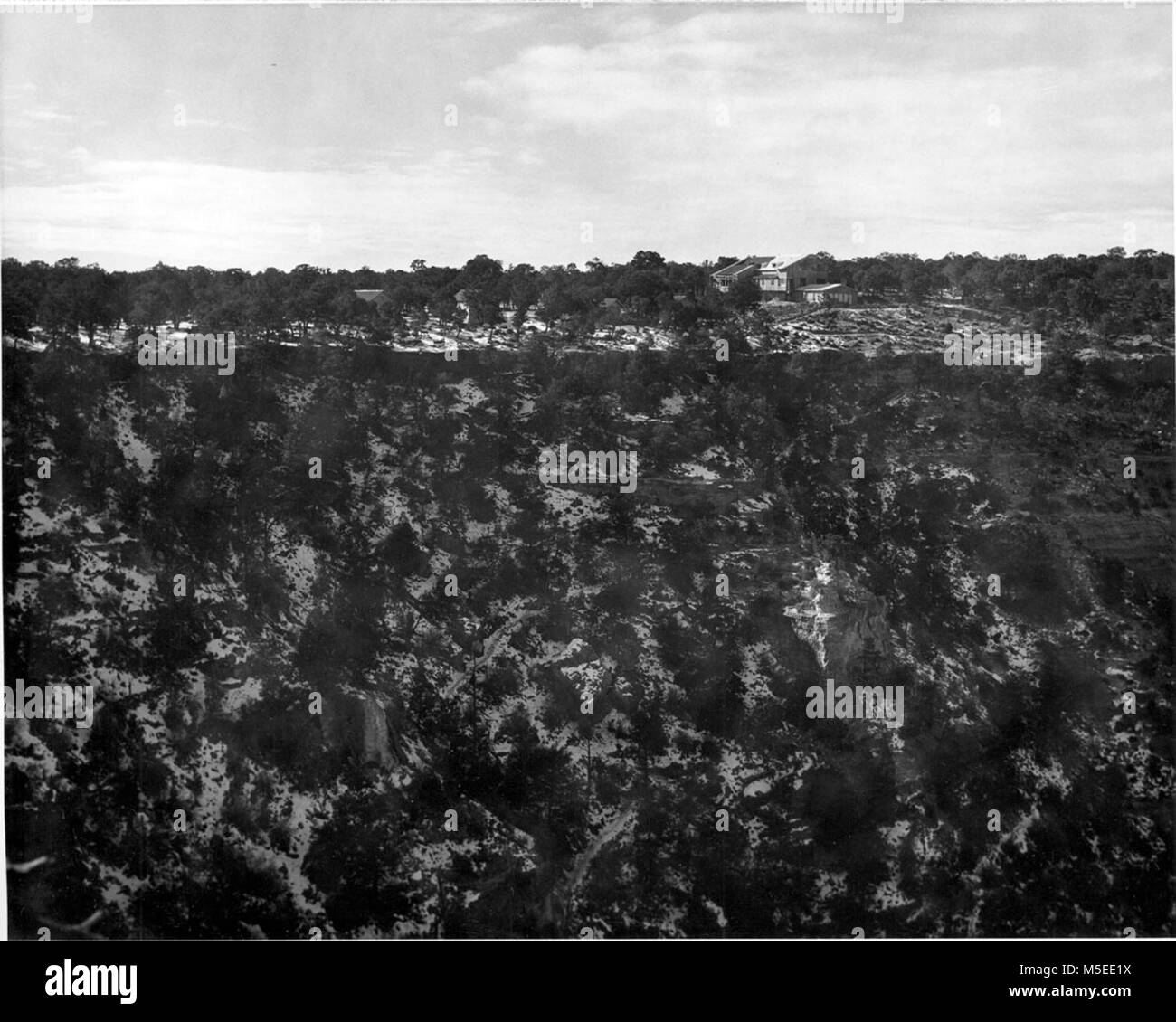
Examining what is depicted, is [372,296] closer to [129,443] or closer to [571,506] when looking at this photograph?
[129,443]

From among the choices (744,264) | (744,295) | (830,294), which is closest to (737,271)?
(744,264)

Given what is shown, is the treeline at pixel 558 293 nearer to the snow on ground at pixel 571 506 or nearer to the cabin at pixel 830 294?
the cabin at pixel 830 294

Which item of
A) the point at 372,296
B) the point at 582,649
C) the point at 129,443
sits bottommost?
the point at 582,649

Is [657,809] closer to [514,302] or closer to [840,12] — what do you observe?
[514,302]

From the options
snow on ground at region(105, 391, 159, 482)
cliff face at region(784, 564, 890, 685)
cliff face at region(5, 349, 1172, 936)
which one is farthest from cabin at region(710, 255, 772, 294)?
snow on ground at region(105, 391, 159, 482)

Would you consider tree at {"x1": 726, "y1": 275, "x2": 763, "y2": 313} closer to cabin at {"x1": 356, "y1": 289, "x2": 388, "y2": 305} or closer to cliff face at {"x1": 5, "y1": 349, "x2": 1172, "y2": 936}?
cliff face at {"x1": 5, "y1": 349, "x2": 1172, "y2": 936}

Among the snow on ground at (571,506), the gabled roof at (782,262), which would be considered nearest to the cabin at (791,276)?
the gabled roof at (782,262)

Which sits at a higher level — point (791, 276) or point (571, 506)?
point (791, 276)
